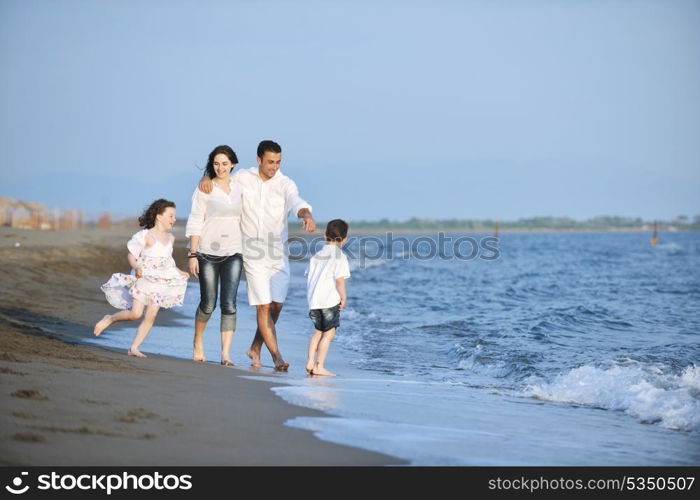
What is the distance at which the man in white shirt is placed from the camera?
24.3ft

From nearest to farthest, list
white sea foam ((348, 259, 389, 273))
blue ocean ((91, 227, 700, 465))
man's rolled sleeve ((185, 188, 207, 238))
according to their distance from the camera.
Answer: blue ocean ((91, 227, 700, 465)) < man's rolled sleeve ((185, 188, 207, 238)) < white sea foam ((348, 259, 389, 273))

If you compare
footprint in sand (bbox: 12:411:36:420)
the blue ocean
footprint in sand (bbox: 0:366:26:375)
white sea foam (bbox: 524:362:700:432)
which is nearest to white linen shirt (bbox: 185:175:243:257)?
the blue ocean

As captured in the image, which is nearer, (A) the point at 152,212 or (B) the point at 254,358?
(A) the point at 152,212

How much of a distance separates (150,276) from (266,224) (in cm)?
107

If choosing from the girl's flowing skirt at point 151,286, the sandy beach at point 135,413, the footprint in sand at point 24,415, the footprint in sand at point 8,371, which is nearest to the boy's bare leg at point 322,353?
the sandy beach at point 135,413

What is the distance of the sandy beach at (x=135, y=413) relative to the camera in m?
4.00

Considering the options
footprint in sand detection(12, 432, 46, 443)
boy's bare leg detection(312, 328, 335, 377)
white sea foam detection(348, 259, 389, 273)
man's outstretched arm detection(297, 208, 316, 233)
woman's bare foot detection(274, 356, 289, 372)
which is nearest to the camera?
footprint in sand detection(12, 432, 46, 443)

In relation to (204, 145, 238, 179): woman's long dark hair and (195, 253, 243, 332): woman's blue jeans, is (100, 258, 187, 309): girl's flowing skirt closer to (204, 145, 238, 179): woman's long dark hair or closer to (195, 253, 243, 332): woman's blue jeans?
(195, 253, 243, 332): woman's blue jeans

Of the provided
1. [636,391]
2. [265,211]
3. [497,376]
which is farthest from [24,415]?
[497,376]

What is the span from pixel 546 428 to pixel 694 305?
1281cm

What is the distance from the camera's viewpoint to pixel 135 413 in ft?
15.5

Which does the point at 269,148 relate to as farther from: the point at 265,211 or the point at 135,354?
the point at 135,354

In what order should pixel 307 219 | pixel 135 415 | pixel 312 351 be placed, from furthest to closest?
pixel 312 351
pixel 307 219
pixel 135 415

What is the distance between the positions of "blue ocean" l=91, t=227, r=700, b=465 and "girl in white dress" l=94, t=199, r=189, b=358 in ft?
2.90
